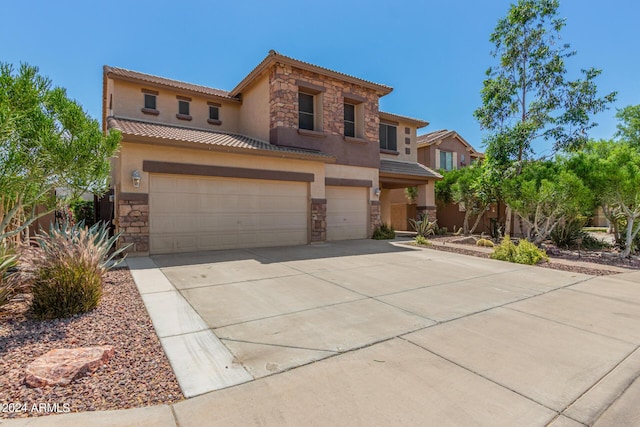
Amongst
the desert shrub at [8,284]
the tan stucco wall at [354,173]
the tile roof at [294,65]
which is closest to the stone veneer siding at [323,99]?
the tile roof at [294,65]

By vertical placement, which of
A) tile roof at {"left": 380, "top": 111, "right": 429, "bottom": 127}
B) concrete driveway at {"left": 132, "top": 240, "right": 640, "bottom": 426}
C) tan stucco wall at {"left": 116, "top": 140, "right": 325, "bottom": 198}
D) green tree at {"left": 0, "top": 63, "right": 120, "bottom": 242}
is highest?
tile roof at {"left": 380, "top": 111, "right": 429, "bottom": 127}

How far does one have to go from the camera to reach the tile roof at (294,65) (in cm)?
1206

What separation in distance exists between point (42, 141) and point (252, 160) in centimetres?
698

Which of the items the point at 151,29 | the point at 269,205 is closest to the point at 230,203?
the point at 269,205

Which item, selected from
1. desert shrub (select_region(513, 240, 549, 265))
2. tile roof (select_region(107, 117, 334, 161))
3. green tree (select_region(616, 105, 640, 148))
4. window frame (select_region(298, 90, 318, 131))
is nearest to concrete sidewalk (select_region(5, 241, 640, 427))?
desert shrub (select_region(513, 240, 549, 265))

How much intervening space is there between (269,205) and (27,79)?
8.12 metres

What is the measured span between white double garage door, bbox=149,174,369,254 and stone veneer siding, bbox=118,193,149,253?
0.19 meters

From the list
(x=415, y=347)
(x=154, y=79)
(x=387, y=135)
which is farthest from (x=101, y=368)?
(x=387, y=135)

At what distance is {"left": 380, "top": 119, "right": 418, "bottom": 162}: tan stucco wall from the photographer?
1841 cm

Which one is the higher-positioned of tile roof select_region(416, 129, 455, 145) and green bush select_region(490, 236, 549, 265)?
tile roof select_region(416, 129, 455, 145)

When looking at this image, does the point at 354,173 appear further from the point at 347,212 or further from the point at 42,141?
the point at 42,141

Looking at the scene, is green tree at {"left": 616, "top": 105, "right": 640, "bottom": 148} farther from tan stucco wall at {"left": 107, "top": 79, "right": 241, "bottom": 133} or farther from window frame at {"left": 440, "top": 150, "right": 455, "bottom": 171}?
tan stucco wall at {"left": 107, "top": 79, "right": 241, "bottom": 133}

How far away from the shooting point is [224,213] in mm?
10758

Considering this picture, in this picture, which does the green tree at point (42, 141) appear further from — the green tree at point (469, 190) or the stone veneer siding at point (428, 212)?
the stone veneer siding at point (428, 212)
